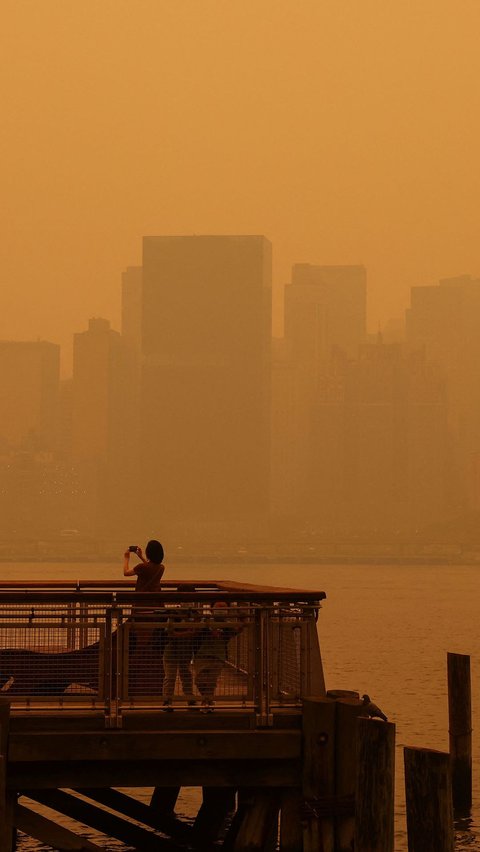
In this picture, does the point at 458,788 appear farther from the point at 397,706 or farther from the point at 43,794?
the point at 397,706

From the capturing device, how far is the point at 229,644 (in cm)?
1611

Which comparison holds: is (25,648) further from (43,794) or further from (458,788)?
(458,788)

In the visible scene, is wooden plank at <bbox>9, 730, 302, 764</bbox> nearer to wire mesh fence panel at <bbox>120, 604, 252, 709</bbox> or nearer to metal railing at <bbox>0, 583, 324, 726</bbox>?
metal railing at <bbox>0, 583, 324, 726</bbox>

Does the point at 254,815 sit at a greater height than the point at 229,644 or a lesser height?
lesser

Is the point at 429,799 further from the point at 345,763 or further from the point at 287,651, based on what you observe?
the point at 287,651

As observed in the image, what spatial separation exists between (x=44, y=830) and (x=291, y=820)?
2512 millimetres

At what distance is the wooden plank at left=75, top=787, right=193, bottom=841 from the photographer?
18016mm

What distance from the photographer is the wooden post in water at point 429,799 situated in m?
14.3

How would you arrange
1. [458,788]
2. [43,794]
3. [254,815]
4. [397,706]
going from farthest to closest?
[397,706]
[458,788]
[43,794]
[254,815]

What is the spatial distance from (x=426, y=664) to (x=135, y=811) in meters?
53.8

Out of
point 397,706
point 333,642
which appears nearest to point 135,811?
point 397,706

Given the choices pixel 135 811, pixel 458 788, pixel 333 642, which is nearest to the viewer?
pixel 135 811

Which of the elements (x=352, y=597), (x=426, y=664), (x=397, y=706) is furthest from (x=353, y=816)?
(x=352, y=597)

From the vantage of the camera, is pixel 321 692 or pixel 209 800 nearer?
pixel 321 692
